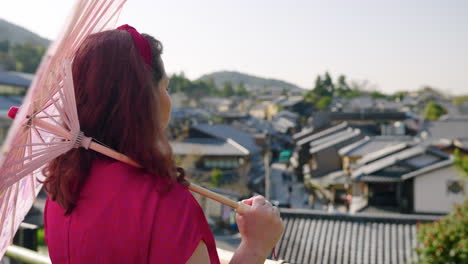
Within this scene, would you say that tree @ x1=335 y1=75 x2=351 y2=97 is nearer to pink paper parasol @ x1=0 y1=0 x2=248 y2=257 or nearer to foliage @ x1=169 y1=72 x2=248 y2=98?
foliage @ x1=169 y1=72 x2=248 y2=98

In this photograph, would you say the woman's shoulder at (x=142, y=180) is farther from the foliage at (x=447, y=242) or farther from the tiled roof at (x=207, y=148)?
the tiled roof at (x=207, y=148)

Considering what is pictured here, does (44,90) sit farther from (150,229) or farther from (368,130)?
(368,130)

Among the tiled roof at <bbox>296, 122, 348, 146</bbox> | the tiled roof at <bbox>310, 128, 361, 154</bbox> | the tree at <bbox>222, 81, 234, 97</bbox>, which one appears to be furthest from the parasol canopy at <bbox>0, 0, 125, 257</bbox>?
the tree at <bbox>222, 81, 234, 97</bbox>

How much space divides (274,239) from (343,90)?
79101mm

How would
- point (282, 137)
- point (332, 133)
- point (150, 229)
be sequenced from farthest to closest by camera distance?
point (282, 137) → point (332, 133) → point (150, 229)

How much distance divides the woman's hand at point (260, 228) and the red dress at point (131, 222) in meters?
0.14

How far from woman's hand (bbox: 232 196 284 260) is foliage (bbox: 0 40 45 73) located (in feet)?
85.9

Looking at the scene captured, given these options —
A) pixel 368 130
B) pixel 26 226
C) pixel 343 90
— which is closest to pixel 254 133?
pixel 368 130

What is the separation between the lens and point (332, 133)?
28.3 meters

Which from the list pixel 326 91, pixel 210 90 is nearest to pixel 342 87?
pixel 326 91

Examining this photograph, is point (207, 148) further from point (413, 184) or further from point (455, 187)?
Result: point (455, 187)

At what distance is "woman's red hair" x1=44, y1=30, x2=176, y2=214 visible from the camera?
0.90 metres

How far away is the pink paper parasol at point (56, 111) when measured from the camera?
0.84 metres

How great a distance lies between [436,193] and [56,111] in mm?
14585
